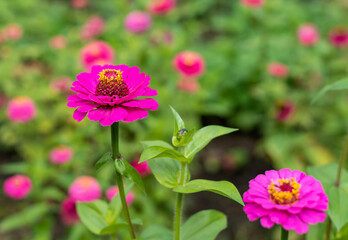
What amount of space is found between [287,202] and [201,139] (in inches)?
8.2

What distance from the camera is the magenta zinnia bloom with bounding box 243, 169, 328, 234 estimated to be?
0.61 m

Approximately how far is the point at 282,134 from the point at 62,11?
2.61 m

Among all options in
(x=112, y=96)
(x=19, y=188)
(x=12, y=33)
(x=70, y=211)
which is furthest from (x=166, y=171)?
(x=12, y=33)

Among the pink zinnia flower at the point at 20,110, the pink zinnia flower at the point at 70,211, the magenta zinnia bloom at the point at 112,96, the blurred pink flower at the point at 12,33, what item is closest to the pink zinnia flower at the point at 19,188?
the pink zinnia flower at the point at 70,211

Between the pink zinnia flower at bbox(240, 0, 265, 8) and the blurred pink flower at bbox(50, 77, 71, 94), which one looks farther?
the pink zinnia flower at bbox(240, 0, 265, 8)

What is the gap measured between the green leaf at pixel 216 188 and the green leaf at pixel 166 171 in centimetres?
3

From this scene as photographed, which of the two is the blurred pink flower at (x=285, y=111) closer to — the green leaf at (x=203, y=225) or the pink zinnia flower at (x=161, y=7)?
the pink zinnia flower at (x=161, y=7)

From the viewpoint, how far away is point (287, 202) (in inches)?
25.5

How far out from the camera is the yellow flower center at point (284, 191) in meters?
0.65

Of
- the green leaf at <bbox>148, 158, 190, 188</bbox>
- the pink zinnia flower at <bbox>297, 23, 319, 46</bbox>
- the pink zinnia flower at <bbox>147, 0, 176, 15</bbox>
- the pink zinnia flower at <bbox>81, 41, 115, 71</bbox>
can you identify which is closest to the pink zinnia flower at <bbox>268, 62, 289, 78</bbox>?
the pink zinnia flower at <bbox>297, 23, 319, 46</bbox>

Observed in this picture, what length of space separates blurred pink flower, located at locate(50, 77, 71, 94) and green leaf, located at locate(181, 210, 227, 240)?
1559 millimetres

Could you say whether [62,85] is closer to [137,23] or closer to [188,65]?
[137,23]

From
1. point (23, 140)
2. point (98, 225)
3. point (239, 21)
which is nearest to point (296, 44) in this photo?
point (239, 21)

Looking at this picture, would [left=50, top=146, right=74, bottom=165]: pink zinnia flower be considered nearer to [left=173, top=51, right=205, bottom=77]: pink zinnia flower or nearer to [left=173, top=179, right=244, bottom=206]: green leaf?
[left=173, top=51, right=205, bottom=77]: pink zinnia flower
